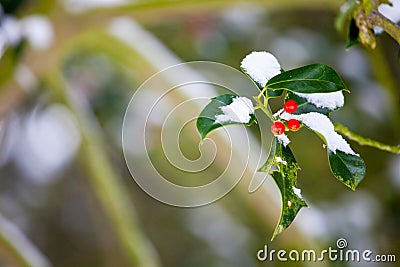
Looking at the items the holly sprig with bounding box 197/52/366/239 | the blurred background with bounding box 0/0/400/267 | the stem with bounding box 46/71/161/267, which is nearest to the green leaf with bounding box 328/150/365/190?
the holly sprig with bounding box 197/52/366/239

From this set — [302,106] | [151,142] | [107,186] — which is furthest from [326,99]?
[151,142]

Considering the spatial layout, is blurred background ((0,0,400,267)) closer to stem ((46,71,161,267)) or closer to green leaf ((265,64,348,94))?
stem ((46,71,161,267))

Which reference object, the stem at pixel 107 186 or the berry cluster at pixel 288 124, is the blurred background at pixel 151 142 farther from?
the berry cluster at pixel 288 124

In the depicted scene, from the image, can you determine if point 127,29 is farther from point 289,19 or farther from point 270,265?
point 289,19

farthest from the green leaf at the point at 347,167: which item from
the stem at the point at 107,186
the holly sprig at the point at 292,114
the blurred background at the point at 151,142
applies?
the stem at the point at 107,186

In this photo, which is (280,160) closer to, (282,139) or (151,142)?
(282,139)

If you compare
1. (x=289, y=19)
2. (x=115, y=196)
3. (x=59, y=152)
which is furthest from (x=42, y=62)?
(x=289, y=19)
